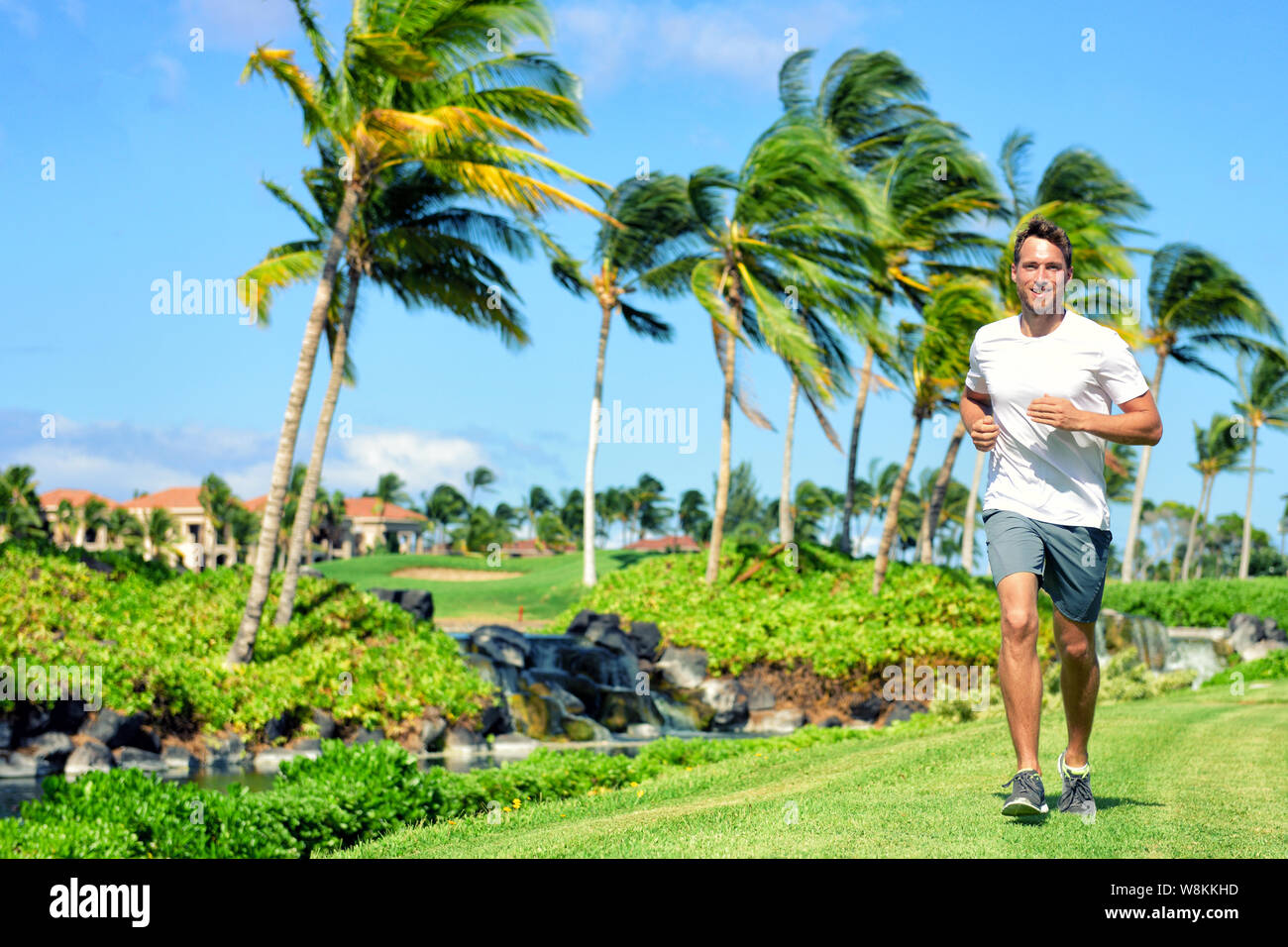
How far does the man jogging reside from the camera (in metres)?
4.09

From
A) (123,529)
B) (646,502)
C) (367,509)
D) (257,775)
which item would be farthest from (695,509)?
(257,775)

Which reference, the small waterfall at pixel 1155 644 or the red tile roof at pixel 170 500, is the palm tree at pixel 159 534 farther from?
the small waterfall at pixel 1155 644

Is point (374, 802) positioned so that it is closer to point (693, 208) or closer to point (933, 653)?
point (933, 653)

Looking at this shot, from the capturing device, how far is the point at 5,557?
1675cm

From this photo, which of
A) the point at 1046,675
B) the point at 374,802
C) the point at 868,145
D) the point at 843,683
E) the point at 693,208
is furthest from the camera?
the point at 868,145

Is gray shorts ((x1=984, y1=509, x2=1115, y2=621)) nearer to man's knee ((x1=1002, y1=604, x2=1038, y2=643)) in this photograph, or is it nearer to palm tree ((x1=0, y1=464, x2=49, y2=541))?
man's knee ((x1=1002, y1=604, x2=1038, y2=643))

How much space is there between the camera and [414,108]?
16.8 meters

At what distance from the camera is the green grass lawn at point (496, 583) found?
40.0m

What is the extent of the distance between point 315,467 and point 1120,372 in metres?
15.5

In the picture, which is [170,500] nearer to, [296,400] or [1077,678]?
[296,400]

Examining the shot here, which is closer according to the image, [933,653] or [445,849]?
[445,849]

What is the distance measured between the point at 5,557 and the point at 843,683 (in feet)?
47.4
